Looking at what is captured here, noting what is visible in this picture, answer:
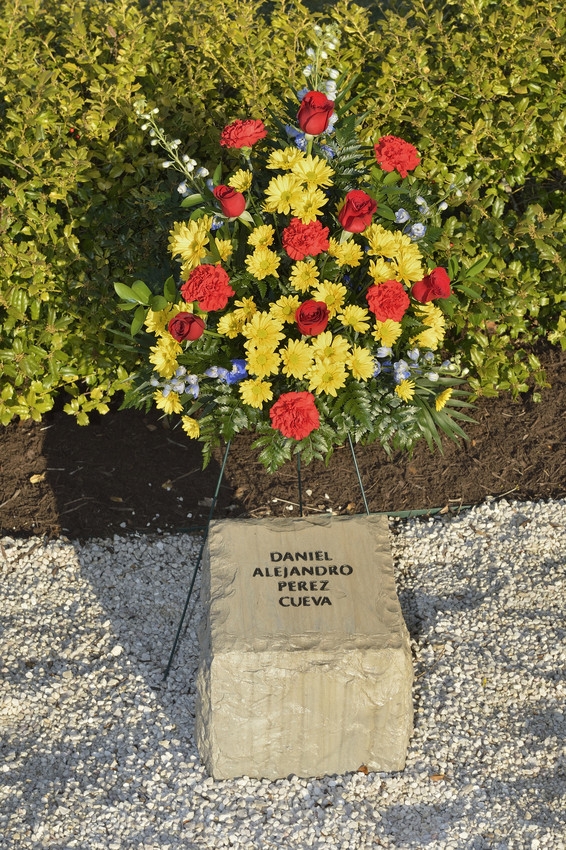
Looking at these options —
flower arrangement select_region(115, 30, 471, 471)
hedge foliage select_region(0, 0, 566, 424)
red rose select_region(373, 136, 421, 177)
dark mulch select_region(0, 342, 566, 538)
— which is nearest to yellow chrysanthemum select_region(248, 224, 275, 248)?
flower arrangement select_region(115, 30, 471, 471)

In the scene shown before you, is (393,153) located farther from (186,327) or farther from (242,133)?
(186,327)

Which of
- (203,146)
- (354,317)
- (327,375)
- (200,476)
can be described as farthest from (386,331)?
(203,146)

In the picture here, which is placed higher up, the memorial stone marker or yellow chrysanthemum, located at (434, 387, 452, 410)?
yellow chrysanthemum, located at (434, 387, 452, 410)

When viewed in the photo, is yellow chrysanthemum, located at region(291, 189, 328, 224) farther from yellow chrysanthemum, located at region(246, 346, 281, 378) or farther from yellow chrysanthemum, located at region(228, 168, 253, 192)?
yellow chrysanthemum, located at region(246, 346, 281, 378)

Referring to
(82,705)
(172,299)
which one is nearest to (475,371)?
(172,299)

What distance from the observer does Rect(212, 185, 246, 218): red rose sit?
8.67ft

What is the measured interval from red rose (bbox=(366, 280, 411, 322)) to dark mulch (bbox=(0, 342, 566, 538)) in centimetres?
123

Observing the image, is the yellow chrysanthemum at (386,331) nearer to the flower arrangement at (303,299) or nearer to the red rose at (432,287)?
the flower arrangement at (303,299)

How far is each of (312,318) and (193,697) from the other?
1319 millimetres

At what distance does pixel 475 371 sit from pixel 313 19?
1743 millimetres

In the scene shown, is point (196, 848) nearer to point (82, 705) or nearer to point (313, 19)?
point (82, 705)

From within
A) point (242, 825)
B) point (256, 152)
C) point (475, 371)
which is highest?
point (256, 152)

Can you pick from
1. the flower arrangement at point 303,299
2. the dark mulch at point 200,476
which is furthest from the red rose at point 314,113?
the dark mulch at point 200,476

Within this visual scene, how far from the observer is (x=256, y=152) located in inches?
140
